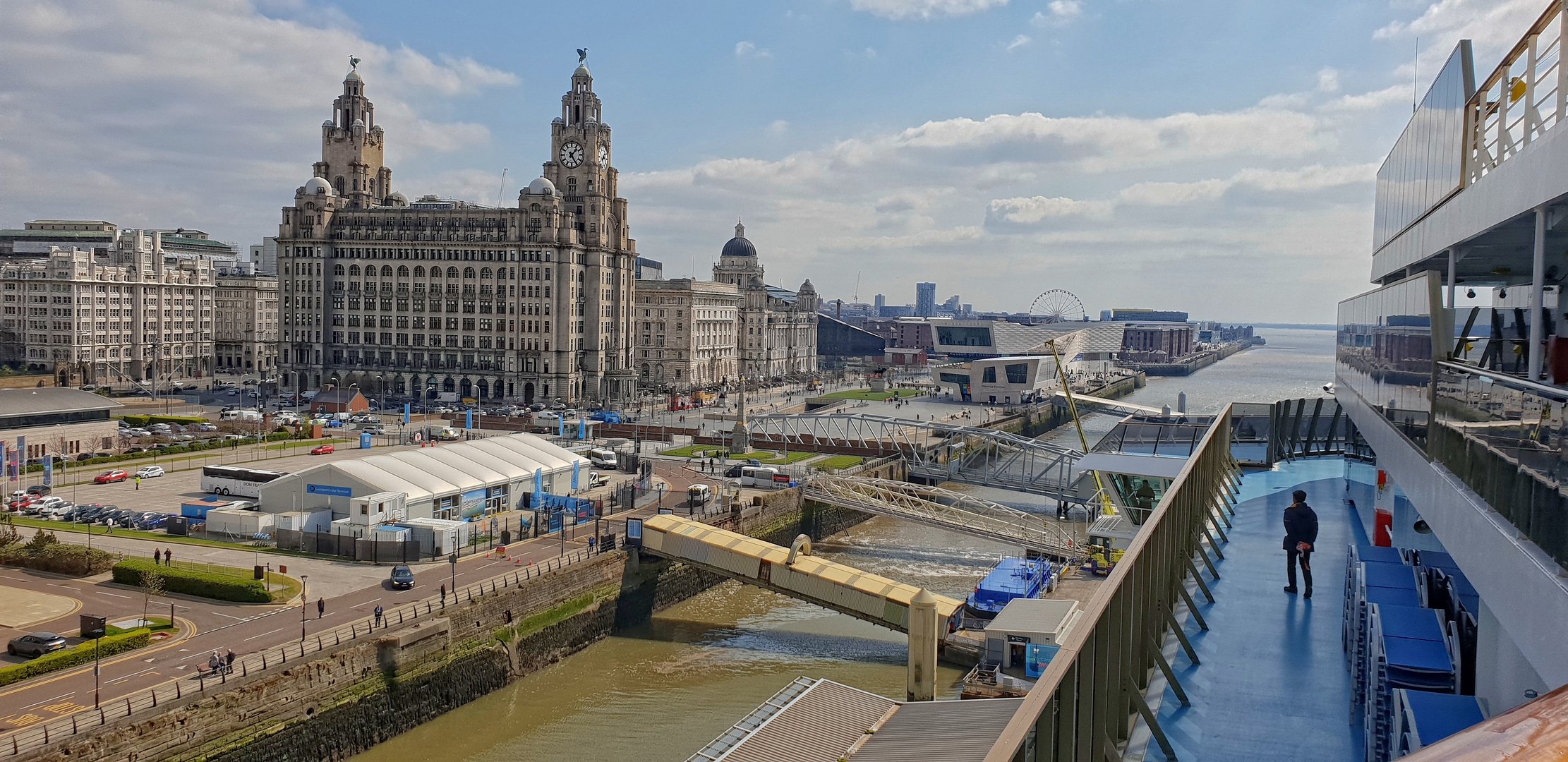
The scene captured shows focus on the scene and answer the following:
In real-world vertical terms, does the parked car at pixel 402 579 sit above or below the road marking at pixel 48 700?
above

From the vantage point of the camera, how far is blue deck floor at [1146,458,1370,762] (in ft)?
18.7

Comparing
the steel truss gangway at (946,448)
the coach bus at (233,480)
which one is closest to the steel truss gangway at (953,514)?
the steel truss gangway at (946,448)

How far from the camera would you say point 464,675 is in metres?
29.4

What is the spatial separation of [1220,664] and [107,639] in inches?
1040

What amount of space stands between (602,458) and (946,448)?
23.5 m

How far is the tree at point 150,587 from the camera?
28.8 meters

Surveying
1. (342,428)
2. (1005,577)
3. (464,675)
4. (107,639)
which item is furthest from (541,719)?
(342,428)

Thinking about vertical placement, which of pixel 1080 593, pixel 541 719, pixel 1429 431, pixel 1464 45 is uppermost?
pixel 1464 45

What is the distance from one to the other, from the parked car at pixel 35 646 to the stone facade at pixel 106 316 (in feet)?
307

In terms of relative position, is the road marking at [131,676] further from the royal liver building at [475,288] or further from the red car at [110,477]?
the royal liver building at [475,288]

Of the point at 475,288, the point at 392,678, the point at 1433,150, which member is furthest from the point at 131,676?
the point at 475,288

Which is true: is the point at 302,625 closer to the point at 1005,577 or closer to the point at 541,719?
the point at 541,719

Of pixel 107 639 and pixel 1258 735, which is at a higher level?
pixel 1258 735

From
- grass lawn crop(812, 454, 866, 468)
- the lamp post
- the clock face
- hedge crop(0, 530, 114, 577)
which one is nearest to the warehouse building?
the lamp post
